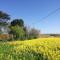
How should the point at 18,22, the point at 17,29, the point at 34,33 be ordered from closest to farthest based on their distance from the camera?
the point at 17,29
the point at 34,33
the point at 18,22

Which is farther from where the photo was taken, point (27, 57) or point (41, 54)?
point (41, 54)

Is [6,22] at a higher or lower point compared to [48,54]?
higher

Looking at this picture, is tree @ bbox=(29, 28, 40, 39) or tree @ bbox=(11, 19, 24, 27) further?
tree @ bbox=(11, 19, 24, 27)

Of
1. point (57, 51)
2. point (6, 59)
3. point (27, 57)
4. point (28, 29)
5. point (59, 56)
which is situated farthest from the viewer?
point (28, 29)

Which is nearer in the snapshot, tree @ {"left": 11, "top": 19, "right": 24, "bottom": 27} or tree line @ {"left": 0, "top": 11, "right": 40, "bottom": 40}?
tree line @ {"left": 0, "top": 11, "right": 40, "bottom": 40}

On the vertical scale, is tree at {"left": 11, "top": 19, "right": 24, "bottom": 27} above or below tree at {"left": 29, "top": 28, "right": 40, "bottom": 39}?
above

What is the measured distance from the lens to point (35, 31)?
57.2 metres

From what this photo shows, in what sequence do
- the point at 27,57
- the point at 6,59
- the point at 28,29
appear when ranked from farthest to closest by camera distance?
the point at 28,29, the point at 27,57, the point at 6,59

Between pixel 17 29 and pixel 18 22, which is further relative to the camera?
pixel 18 22

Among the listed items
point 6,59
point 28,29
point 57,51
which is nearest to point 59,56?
point 57,51

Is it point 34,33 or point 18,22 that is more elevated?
point 18,22

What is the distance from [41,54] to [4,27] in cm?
3813

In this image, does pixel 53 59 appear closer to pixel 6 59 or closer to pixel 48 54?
pixel 48 54

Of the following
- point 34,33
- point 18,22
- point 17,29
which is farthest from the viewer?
point 18,22
